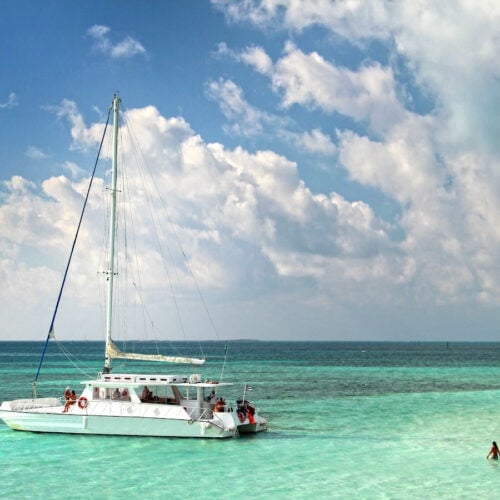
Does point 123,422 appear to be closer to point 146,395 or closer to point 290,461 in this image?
point 146,395

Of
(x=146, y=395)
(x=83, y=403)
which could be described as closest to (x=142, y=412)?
(x=146, y=395)

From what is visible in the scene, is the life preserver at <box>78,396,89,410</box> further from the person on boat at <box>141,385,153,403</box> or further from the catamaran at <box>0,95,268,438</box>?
the person on boat at <box>141,385,153,403</box>

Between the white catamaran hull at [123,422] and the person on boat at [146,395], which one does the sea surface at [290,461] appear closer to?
the white catamaran hull at [123,422]

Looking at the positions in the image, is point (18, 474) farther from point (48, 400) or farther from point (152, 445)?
point (48, 400)

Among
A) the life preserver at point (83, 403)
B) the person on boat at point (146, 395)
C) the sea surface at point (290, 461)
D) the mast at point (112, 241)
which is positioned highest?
the mast at point (112, 241)

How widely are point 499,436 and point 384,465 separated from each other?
994cm

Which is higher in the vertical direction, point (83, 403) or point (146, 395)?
point (146, 395)

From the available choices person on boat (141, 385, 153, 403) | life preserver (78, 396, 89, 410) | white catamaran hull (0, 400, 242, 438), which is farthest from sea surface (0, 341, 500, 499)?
person on boat (141, 385, 153, 403)

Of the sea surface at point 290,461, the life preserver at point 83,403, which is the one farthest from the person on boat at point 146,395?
the life preserver at point 83,403

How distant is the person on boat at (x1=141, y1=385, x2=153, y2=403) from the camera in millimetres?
35031

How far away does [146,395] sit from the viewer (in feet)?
115

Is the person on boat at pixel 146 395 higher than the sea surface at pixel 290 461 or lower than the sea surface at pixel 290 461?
higher

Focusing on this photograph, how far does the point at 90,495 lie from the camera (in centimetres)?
2441

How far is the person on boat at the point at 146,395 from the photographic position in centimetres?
3503
